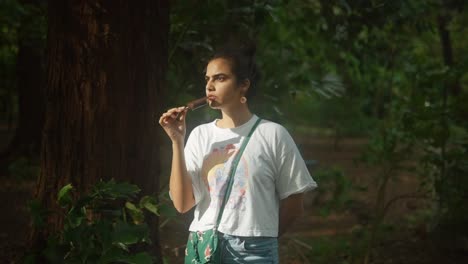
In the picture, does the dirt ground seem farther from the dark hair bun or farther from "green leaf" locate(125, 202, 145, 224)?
the dark hair bun

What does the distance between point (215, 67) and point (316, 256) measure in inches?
167

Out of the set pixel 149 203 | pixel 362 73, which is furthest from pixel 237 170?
pixel 362 73

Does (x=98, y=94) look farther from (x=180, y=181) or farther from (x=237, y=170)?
(x=237, y=170)

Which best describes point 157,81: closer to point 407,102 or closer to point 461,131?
point 407,102

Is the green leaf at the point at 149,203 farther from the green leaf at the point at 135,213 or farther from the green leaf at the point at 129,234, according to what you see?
the green leaf at the point at 129,234

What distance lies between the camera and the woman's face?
3025 millimetres

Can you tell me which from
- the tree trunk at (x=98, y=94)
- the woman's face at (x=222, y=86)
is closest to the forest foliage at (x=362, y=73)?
the tree trunk at (x=98, y=94)

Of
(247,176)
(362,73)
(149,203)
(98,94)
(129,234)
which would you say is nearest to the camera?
(247,176)

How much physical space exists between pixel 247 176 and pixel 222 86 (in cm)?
38

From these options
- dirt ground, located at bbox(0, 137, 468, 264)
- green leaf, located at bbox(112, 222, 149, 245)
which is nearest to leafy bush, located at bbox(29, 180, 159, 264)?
green leaf, located at bbox(112, 222, 149, 245)

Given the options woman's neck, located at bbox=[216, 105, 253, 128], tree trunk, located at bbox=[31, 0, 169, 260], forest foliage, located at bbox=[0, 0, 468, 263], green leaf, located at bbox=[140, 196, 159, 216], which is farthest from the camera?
forest foliage, located at bbox=[0, 0, 468, 263]

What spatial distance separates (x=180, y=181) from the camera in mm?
3035

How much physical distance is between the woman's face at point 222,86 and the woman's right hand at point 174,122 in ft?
0.45

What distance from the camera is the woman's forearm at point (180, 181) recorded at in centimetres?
302
